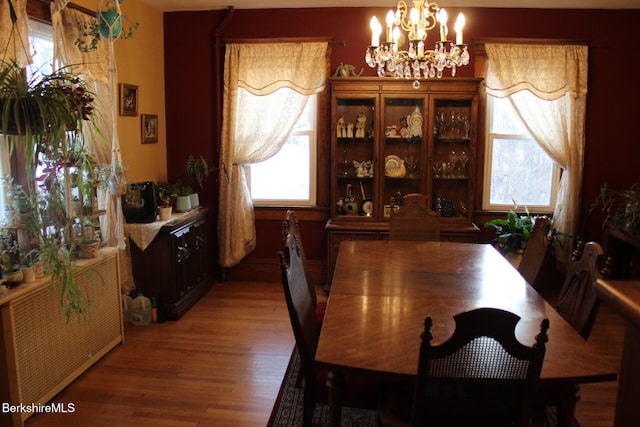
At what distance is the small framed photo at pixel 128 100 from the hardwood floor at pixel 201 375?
171 centimetres

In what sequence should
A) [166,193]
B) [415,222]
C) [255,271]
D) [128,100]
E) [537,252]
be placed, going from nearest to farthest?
1. [537,252]
2. [415,222]
3. [128,100]
4. [166,193]
5. [255,271]

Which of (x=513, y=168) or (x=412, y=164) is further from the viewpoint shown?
(x=513, y=168)

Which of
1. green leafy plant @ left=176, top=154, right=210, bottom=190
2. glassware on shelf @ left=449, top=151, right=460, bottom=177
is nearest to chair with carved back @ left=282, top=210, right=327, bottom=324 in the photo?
green leafy plant @ left=176, top=154, right=210, bottom=190

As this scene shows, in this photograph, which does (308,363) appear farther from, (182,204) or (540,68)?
(540,68)

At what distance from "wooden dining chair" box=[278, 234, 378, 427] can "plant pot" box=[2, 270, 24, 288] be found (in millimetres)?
1407

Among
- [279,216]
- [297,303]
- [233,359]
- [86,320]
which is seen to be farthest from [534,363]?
[279,216]

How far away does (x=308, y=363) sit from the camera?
220 cm

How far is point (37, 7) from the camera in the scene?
122 inches

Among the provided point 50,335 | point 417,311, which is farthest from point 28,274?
point 417,311

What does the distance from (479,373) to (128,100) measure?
356cm

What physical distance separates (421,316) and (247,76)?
3.20 m

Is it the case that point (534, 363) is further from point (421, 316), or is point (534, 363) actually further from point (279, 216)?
point (279, 216)

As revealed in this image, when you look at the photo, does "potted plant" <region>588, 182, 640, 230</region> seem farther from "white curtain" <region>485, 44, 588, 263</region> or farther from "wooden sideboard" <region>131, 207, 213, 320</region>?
"wooden sideboard" <region>131, 207, 213, 320</region>

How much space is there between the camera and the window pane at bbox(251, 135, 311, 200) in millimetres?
4938
